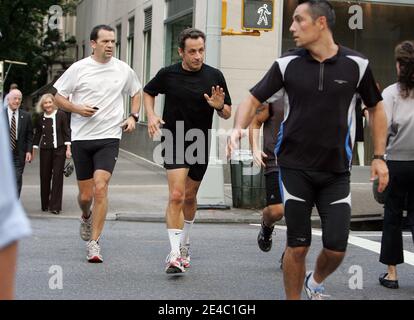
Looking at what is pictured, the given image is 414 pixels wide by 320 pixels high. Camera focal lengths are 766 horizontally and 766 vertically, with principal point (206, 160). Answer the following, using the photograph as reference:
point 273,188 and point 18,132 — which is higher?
point 18,132

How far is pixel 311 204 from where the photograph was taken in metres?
5.10

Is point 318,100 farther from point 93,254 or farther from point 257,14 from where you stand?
point 257,14

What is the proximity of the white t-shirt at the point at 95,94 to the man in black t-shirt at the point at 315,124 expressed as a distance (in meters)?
2.71

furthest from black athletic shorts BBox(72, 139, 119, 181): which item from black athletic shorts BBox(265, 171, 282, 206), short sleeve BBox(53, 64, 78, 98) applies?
black athletic shorts BBox(265, 171, 282, 206)

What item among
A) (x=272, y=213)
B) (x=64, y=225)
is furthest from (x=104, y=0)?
(x=272, y=213)

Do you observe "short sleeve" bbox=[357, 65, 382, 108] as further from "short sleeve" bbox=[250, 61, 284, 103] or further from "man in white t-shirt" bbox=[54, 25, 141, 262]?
"man in white t-shirt" bbox=[54, 25, 141, 262]

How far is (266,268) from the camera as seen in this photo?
7.34 m

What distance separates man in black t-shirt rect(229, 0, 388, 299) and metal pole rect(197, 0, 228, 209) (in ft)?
22.0

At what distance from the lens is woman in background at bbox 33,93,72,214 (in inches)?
464

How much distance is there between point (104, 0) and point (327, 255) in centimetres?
2782

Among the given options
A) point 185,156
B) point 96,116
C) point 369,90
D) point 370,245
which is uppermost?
point 369,90

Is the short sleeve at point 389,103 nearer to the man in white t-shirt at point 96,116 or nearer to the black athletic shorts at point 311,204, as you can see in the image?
the black athletic shorts at point 311,204

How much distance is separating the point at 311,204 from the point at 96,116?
3012 millimetres

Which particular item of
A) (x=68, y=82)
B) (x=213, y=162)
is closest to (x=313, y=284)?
(x=68, y=82)
